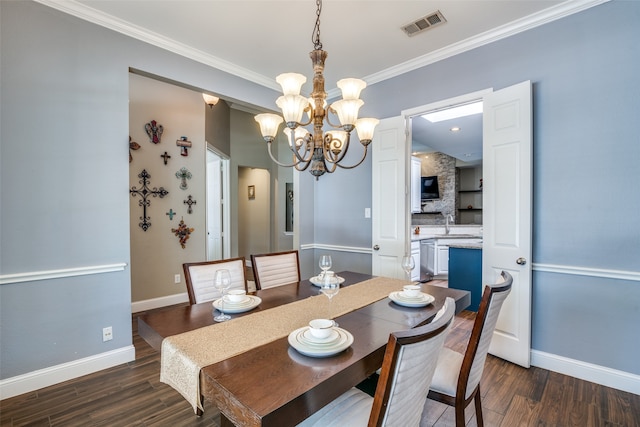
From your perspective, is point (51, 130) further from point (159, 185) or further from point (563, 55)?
point (563, 55)

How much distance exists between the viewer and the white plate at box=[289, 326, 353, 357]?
3.58ft

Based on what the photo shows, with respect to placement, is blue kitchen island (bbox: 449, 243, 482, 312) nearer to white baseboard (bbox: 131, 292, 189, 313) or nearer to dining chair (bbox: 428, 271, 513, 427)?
dining chair (bbox: 428, 271, 513, 427)

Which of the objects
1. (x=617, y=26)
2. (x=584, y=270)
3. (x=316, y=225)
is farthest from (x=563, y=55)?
(x=316, y=225)

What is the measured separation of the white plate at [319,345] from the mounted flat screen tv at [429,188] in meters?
7.22

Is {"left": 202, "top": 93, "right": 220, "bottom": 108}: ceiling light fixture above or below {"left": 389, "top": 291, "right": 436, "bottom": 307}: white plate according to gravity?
above

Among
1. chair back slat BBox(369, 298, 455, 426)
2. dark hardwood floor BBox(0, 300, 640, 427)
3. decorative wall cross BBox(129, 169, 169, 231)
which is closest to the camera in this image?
chair back slat BBox(369, 298, 455, 426)

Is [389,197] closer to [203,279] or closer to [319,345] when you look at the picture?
[203,279]

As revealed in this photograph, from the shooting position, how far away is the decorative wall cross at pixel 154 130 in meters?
3.70

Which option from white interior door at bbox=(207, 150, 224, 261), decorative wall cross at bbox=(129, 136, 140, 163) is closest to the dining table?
decorative wall cross at bbox=(129, 136, 140, 163)

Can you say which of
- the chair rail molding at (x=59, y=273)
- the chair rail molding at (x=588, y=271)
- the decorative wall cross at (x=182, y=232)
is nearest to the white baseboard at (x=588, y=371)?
the chair rail molding at (x=588, y=271)

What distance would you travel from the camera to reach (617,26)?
7.02ft

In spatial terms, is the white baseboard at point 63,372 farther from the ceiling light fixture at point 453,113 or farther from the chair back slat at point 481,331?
the ceiling light fixture at point 453,113

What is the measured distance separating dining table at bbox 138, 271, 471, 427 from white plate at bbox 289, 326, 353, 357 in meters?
0.02

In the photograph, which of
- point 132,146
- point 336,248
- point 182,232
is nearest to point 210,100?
point 132,146
